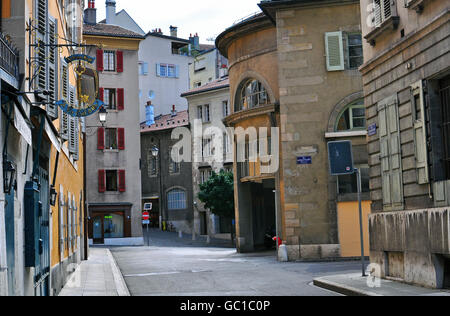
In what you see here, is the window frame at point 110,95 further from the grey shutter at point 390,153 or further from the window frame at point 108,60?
the grey shutter at point 390,153

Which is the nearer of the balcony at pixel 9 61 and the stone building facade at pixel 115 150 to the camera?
the balcony at pixel 9 61

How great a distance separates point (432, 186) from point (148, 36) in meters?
62.5

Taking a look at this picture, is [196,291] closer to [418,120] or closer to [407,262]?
[407,262]

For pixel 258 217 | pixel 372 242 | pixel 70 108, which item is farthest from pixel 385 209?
pixel 258 217

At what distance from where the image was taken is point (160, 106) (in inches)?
2923

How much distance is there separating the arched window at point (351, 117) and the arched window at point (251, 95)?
388cm

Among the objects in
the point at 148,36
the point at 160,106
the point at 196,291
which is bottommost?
the point at 196,291

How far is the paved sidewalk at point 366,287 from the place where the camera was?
13.3 metres

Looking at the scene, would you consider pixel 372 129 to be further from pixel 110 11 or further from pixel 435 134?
pixel 110 11

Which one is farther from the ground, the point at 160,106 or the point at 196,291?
the point at 160,106

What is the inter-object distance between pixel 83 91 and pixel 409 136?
10.4m

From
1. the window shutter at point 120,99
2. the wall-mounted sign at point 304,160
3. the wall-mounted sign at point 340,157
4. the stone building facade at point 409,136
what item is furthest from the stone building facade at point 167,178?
the stone building facade at point 409,136

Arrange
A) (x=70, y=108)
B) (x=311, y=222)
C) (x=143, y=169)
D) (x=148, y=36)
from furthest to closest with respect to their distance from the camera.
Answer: (x=148, y=36) → (x=143, y=169) → (x=311, y=222) → (x=70, y=108)

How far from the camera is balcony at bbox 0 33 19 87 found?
9.08 meters
